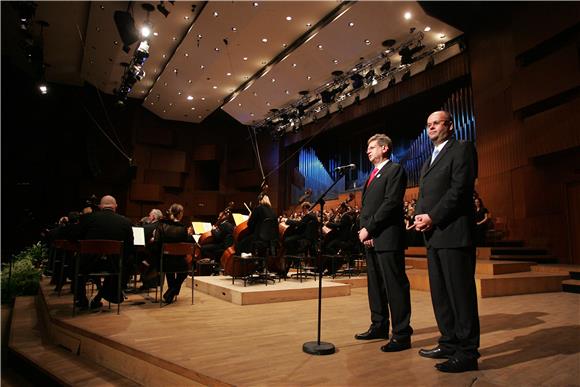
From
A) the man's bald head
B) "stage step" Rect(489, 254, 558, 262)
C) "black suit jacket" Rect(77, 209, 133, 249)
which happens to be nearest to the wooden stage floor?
"black suit jacket" Rect(77, 209, 133, 249)

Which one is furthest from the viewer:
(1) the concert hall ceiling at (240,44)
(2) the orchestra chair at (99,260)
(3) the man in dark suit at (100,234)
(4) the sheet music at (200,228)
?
(1) the concert hall ceiling at (240,44)

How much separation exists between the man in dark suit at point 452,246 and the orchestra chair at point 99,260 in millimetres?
3170

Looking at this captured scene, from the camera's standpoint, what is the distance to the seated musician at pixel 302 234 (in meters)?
5.87

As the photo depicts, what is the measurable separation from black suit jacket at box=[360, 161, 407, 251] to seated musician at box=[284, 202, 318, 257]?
3.16m

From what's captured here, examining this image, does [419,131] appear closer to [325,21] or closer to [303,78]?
[303,78]

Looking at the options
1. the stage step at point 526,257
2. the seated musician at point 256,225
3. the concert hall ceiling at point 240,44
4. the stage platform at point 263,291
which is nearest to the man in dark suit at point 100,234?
the stage platform at point 263,291

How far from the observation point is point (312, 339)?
2.78m

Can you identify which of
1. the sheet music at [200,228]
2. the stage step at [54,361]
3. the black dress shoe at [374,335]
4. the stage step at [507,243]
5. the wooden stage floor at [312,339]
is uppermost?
the sheet music at [200,228]

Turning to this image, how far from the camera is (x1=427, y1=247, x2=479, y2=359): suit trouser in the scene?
2.01 meters

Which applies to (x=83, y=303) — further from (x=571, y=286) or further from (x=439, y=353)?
(x=571, y=286)

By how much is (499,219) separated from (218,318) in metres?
7.42

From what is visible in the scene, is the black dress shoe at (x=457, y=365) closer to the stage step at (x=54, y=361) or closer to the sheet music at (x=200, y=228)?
the stage step at (x=54, y=361)

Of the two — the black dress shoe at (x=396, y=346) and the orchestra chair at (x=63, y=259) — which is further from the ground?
the orchestra chair at (x=63, y=259)

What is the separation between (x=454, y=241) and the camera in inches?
81.6
